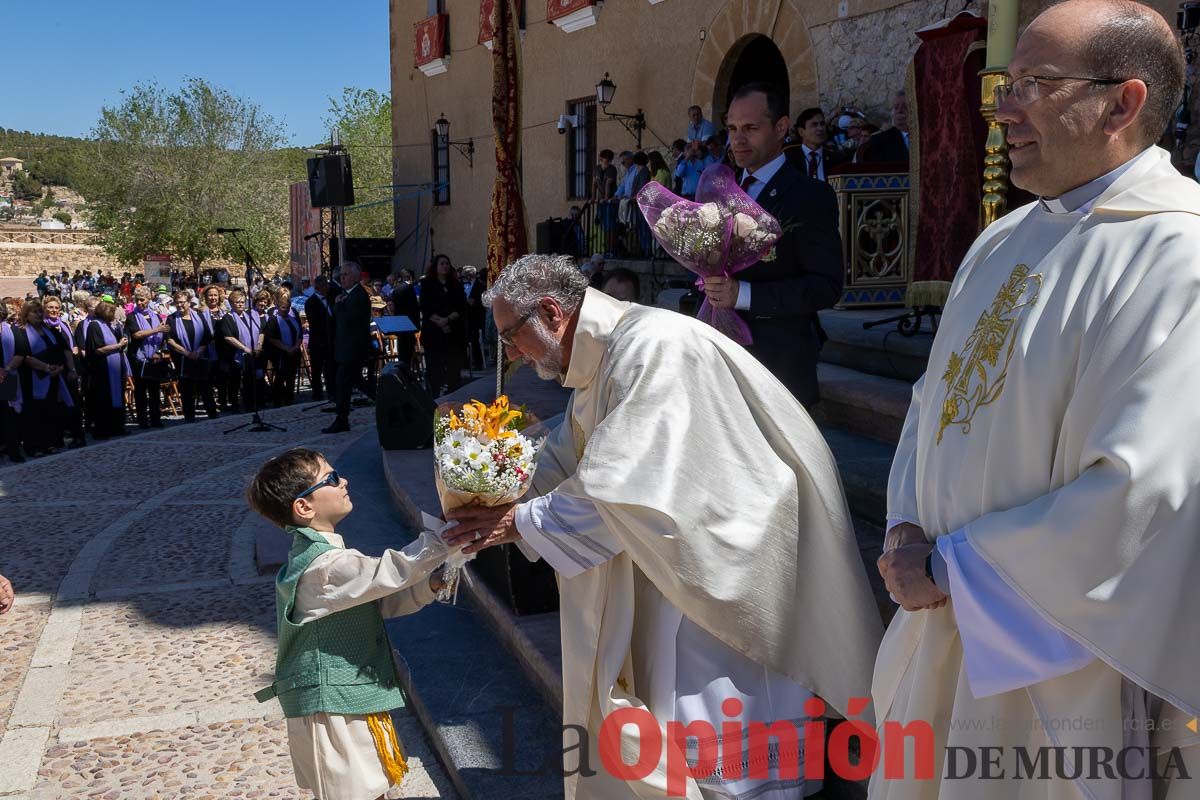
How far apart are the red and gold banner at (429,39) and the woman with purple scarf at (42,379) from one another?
43.8 feet

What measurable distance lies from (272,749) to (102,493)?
5791 mm

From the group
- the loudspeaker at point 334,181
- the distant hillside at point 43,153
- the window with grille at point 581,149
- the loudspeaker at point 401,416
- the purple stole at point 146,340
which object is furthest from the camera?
the distant hillside at point 43,153

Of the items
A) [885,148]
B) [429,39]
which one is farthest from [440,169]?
[885,148]

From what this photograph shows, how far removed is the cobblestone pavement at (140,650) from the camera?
3885 millimetres

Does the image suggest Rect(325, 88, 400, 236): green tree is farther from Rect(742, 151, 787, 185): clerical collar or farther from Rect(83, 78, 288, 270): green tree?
Rect(742, 151, 787, 185): clerical collar

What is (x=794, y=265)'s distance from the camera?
11.6ft

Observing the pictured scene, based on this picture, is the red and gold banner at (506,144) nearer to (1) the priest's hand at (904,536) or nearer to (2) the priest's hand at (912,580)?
(1) the priest's hand at (904,536)

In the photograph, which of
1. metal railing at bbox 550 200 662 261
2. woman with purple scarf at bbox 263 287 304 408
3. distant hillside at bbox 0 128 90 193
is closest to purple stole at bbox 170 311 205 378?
woman with purple scarf at bbox 263 287 304 408

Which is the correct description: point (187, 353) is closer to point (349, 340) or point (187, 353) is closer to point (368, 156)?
point (349, 340)

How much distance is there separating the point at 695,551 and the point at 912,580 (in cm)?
75

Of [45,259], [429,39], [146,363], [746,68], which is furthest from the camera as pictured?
[45,259]

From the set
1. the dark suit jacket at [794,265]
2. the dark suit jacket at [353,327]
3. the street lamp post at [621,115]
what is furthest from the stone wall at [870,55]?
the dark suit jacket at [794,265]

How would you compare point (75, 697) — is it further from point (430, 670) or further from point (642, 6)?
point (642, 6)

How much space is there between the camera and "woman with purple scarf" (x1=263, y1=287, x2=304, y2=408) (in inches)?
586
